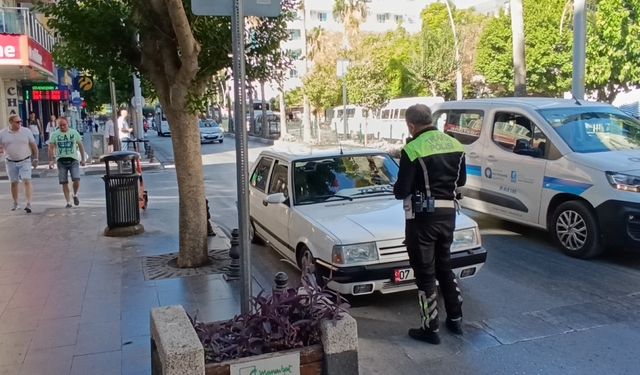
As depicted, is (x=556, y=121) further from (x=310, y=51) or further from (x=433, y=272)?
(x=310, y=51)

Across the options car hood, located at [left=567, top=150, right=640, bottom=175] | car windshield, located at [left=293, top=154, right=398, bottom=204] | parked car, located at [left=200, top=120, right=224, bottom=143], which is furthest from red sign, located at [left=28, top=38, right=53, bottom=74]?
car hood, located at [left=567, top=150, right=640, bottom=175]

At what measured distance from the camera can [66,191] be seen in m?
12.0

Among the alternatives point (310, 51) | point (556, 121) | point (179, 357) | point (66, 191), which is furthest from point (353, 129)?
point (179, 357)

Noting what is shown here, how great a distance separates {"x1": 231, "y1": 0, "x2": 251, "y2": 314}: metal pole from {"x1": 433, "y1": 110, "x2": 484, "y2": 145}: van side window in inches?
228

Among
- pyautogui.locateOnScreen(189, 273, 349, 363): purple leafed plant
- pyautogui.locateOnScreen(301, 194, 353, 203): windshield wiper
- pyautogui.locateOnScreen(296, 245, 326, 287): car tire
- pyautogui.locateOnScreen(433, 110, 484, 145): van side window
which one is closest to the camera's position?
pyautogui.locateOnScreen(189, 273, 349, 363): purple leafed plant

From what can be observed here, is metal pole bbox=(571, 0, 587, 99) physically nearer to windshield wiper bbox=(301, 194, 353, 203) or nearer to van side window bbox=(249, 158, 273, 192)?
van side window bbox=(249, 158, 273, 192)

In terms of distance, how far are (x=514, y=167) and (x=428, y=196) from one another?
13.1 feet

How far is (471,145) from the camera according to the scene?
9016 mm

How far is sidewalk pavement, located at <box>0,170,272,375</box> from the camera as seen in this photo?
15.2 feet

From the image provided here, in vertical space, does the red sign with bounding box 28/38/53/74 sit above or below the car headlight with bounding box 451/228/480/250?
above

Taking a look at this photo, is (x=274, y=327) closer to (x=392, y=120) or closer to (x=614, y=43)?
(x=392, y=120)

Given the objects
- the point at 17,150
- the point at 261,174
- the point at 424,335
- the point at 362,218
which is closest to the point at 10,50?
the point at 17,150

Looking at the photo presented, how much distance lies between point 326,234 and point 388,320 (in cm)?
96

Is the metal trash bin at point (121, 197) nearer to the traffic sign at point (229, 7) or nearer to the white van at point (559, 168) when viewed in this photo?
the white van at point (559, 168)
